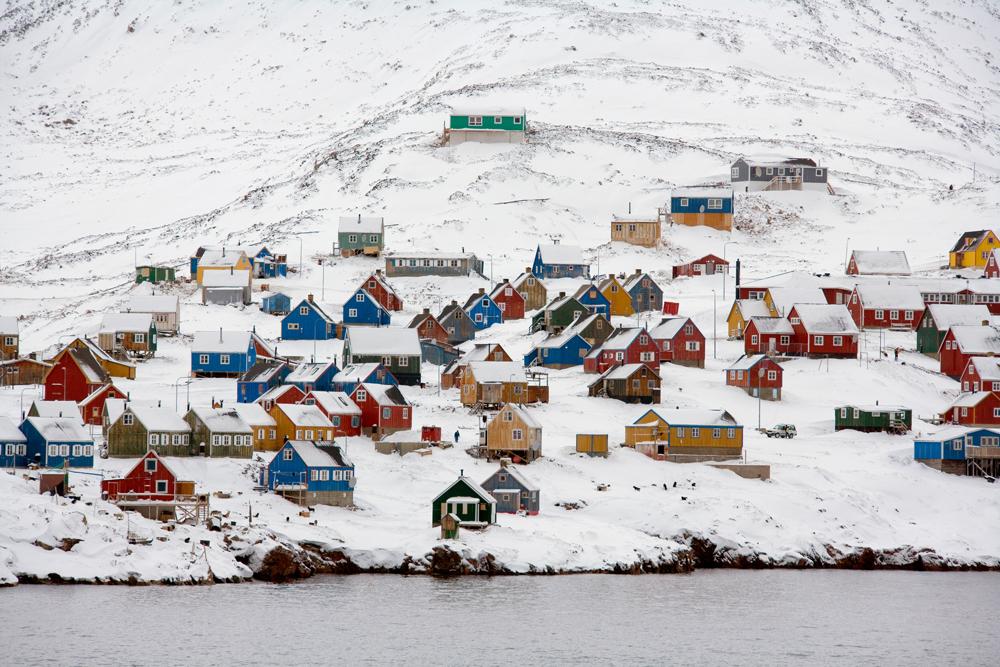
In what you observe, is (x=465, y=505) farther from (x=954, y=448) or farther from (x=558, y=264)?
(x=558, y=264)

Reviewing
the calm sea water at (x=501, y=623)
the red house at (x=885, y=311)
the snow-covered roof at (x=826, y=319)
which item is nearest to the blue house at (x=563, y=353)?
the snow-covered roof at (x=826, y=319)

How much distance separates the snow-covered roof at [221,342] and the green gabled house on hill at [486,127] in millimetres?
57816

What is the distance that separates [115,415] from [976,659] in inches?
1422

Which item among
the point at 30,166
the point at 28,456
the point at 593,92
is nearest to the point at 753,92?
the point at 593,92

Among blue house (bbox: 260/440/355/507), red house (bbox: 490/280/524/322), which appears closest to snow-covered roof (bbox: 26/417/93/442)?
blue house (bbox: 260/440/355/507)

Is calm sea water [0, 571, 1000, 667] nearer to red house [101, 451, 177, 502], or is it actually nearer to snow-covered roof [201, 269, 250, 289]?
red house [101, 451, 177, 502]

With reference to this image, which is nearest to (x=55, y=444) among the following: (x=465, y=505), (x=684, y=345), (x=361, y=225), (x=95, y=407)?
(x=95, y=407)

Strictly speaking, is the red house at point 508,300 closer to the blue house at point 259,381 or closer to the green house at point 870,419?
the blue house at point 259,381

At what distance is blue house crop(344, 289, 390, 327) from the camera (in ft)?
365

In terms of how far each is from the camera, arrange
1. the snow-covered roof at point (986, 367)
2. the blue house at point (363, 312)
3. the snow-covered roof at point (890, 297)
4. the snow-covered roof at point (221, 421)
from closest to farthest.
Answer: the snow-covered roof at point (221, 421) → the snow-covered roof at point (986, 367) → the blue house at point (363, 312) → the snow-covered roof at point (890, 297)

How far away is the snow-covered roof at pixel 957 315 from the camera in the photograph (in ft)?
347

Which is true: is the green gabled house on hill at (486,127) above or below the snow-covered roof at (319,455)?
above

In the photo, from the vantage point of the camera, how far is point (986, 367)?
9525 centimetres

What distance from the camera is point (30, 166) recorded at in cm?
19625
